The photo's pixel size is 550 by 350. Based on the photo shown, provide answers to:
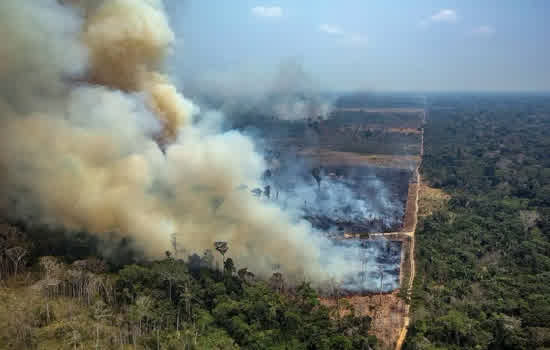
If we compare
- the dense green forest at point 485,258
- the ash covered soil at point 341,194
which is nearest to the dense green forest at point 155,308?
the dense green forest at point 485,258

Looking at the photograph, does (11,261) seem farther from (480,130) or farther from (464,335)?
(480,130)

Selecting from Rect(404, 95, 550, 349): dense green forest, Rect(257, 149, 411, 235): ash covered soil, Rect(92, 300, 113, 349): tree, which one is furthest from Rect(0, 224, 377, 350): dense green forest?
Rect(257, 149, 411, 235): ash covered soil

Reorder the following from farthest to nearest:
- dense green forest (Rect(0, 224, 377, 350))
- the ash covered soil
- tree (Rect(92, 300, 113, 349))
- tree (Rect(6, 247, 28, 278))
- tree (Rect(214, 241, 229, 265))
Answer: the ash covered soil, tree (Rect(214, 241, 229, 265)), tree (Rect(6, 247, 28, 278)), tree (Rect(92, 300, 113, 349)), dense green forest (Rect(0, 224, 377, 350))

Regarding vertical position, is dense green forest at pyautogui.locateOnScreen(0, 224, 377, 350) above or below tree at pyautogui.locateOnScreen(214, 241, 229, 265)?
below

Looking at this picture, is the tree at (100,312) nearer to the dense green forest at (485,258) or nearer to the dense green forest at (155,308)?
the dense green forest at (155,308)

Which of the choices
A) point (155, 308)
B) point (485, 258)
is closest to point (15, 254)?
point (155, 308)

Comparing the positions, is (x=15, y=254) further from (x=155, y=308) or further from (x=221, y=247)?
(x=221, y=247)

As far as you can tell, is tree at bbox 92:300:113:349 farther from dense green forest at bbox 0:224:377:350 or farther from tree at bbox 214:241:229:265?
tree at bbox 214:241:229:265

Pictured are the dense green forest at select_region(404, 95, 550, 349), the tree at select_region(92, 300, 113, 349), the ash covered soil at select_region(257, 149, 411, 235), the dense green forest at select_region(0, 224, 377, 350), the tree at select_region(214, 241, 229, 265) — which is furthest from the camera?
the ash covered soil at select_region(257, 149, 411, 235)

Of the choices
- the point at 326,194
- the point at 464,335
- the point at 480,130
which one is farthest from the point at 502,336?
the point at 480,130

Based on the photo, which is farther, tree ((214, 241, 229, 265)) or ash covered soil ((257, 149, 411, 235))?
ash covered soil ((257, 149, 411, 235))
